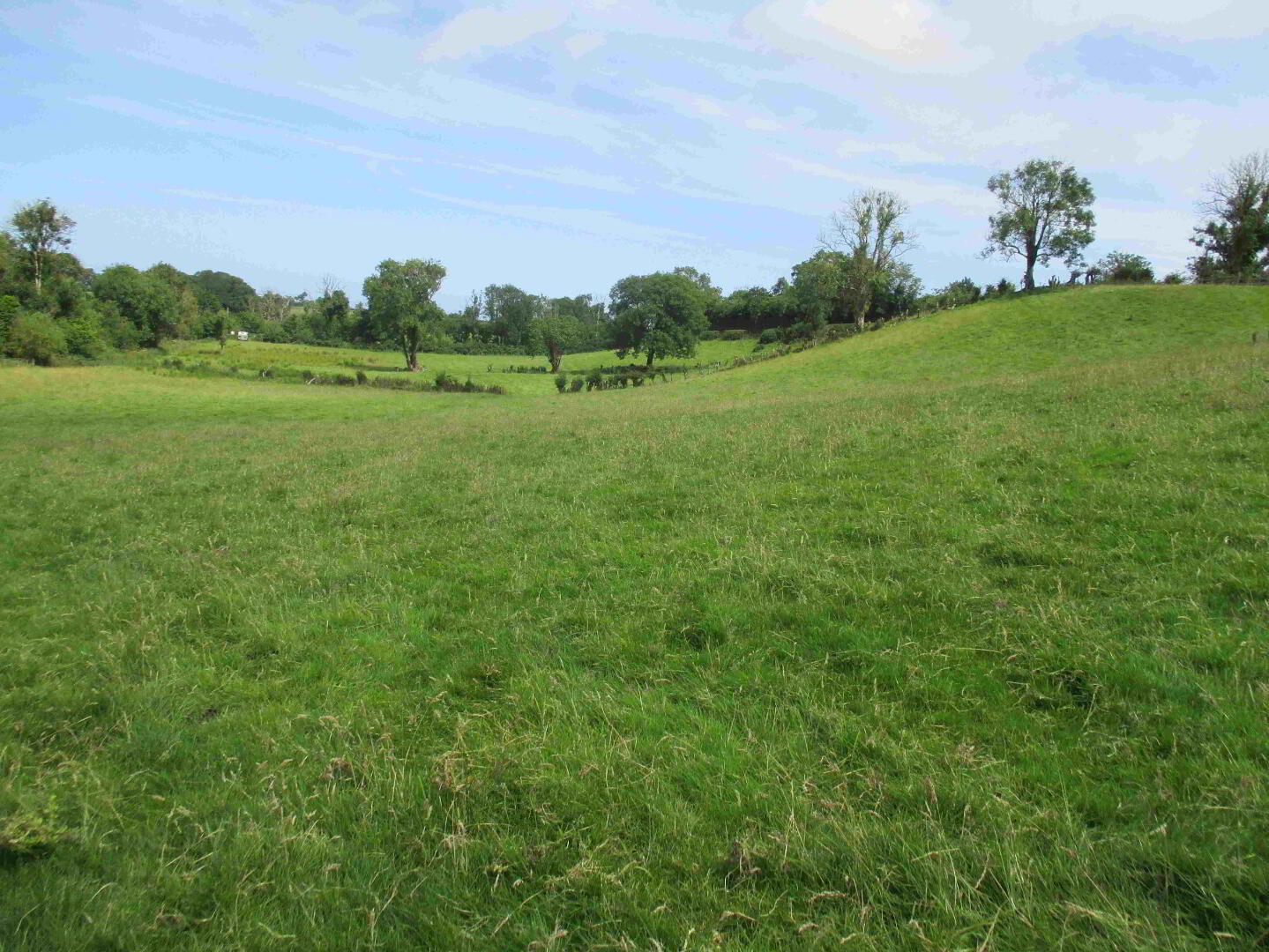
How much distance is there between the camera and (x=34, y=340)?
60281 mm

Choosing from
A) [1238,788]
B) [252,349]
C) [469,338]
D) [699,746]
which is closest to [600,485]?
[699,746]

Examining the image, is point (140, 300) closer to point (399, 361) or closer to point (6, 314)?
point (6, 314)

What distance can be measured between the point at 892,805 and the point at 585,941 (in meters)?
1.88

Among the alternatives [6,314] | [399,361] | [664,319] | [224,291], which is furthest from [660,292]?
[224,291]

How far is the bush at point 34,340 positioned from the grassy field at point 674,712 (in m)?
67.1

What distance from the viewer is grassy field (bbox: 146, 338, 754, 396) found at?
69.2m

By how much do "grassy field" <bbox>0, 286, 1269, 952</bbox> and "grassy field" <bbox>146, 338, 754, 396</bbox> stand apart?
50.7 m

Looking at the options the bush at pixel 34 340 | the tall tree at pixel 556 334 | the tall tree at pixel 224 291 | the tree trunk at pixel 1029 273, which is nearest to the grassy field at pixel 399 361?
the tall tree at pixel 556 334

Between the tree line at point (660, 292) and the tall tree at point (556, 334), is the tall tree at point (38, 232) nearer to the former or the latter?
the tree line at point (660, 292)

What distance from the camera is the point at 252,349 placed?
88.1 metres

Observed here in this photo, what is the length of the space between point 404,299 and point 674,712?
75.3 m

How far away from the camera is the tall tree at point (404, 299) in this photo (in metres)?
72.5

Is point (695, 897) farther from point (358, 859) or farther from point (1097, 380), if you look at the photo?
point (1097, 380)

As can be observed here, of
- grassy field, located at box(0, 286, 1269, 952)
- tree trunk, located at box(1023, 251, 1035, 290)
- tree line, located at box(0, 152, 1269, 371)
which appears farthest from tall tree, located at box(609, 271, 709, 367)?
grassy field, located at box(0, 286, 1269, 952)
